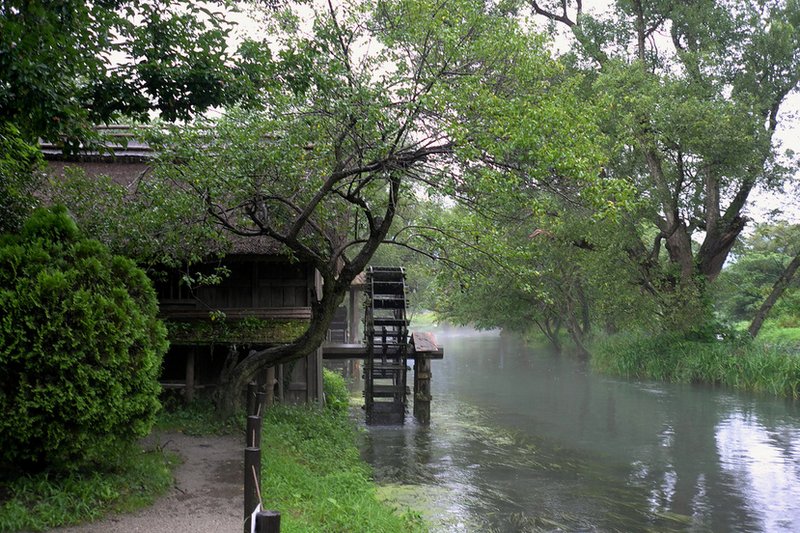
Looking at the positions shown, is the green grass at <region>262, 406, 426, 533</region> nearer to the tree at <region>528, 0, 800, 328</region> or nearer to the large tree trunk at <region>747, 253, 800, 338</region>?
the tree at <region>528, 0, 800, 328</region>

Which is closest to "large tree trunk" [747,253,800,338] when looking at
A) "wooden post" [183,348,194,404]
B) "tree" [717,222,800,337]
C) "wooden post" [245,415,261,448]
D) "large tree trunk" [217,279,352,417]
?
"tree" [717,222,800,337]

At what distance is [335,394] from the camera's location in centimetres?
1672

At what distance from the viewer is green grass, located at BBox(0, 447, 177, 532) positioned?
5602mm

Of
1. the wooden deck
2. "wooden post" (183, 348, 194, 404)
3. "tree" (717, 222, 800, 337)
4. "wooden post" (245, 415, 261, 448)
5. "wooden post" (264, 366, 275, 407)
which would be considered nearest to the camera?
"wooden post" (245, 415, 261, 448)

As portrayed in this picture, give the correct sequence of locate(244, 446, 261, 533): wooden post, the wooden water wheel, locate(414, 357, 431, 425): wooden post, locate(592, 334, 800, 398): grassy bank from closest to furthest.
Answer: locate(244, 446, 261, 533): wooden post, the wooden water wheel, locate(414, 357, 431, 425): wooden post, locate(592, 334, 800, 398): grassy bank

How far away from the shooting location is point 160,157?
8.24 meters

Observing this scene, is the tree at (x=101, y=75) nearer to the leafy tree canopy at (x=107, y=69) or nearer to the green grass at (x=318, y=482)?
the leafy tree canopy at (x=107, y=69)

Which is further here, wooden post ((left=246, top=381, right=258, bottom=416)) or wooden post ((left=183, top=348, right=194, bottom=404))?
wooden post ((left=183, top=348, right=194, bottom=404))

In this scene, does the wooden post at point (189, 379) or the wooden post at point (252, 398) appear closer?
the wooden post at point (252, 398)

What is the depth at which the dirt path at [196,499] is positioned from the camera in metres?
5.87

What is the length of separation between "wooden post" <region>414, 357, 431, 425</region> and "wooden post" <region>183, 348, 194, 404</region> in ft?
17.1

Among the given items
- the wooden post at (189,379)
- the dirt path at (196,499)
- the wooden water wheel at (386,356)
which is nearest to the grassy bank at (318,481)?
the dirt path at (196,499)

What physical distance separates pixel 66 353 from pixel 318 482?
11.2ft

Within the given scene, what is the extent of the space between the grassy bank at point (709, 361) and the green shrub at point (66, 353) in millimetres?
17035
